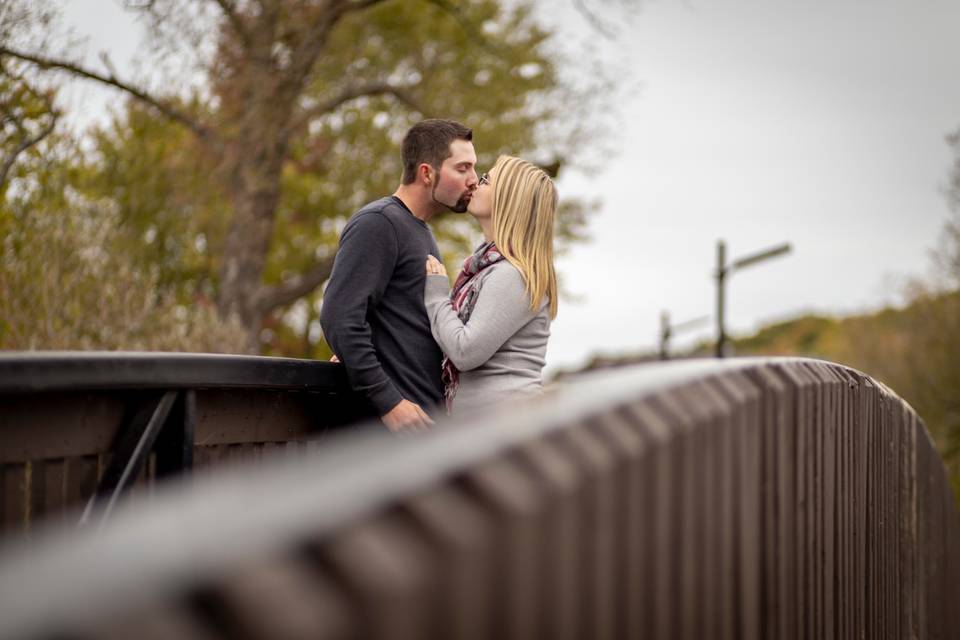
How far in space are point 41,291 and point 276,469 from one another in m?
11.2

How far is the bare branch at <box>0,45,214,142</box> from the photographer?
1240 centimetres

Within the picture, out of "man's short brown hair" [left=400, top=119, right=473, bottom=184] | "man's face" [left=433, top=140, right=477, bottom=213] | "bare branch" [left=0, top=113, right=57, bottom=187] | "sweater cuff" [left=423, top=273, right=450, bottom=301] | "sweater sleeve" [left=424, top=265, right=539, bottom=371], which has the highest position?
"bare branch" [left=0, top=113, right=57, bottom=187]

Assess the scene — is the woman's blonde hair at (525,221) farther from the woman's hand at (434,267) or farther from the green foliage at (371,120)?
the green foliage at (371,120)

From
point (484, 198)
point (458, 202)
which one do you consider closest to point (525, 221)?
point (484, 198)

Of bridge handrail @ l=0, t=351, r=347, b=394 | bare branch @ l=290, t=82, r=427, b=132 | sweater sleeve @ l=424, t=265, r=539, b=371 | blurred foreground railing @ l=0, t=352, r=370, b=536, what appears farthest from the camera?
bare branch @ l=290, t=82, r=427, b=132

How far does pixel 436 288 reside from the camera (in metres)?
4.29

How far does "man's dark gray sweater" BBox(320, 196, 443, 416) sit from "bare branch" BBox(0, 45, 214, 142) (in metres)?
8.89

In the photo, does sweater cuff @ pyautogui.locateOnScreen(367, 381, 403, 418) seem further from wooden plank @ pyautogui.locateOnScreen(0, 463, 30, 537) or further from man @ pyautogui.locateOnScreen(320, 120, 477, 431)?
wooden plank @ pyautogui.locateOnScreen(0, 463, 30, 537)

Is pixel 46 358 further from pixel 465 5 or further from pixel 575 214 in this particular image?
pixel 575 214

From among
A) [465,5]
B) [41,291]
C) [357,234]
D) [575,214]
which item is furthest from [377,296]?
[575,214]

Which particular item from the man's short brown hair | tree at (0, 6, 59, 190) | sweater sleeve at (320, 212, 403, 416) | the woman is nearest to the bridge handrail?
sweater sleeve at (320, 212, 403, 416)

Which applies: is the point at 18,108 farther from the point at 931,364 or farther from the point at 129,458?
the point at 931,364

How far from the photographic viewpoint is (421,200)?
15.0 ft

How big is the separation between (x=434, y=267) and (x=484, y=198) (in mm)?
335
